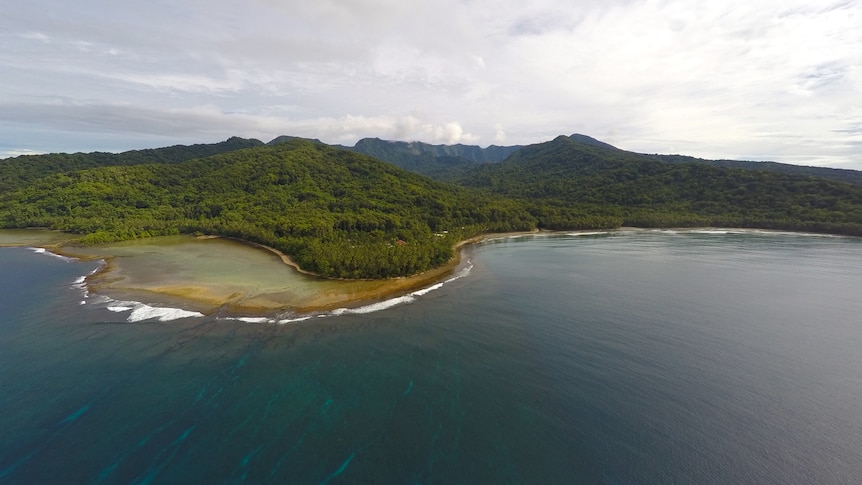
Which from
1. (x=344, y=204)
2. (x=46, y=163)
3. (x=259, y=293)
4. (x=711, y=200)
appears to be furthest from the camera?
(x=46, y=163)

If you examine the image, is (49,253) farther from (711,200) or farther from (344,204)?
(711,200)

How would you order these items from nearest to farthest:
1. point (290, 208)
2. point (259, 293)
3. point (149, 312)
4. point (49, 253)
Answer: point (149, 312) < point (259, 293) < point (49, 253) < point (290, 208)

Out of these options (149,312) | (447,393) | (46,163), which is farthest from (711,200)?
(46,163)

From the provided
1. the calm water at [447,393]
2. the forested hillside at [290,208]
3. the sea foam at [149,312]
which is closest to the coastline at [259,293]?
the sea foam at [149,312]

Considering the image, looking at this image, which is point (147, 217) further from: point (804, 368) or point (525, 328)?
point (804, 368)

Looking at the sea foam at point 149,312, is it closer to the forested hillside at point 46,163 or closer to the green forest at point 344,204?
the green forest at point 344,204

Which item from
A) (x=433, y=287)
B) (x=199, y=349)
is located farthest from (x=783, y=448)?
(x=199, y=349)

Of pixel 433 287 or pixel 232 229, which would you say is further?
pixel 232 229
